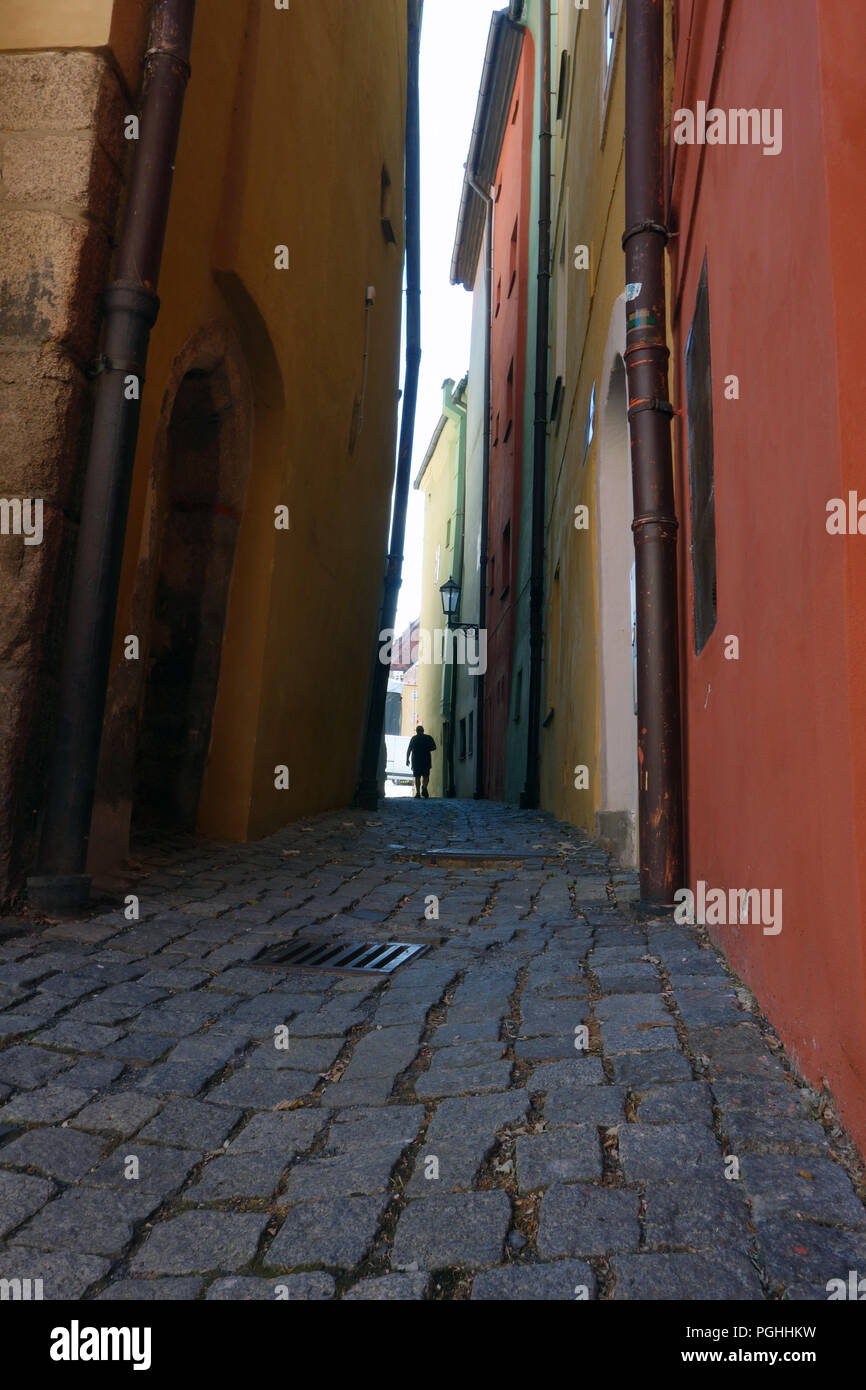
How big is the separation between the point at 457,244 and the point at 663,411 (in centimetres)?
2250

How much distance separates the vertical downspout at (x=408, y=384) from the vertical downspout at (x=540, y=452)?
1483 mm

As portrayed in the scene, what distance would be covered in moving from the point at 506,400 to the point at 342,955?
14608 mm

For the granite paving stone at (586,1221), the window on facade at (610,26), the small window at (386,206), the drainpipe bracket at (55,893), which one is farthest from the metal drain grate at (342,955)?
the small window at (386,206)

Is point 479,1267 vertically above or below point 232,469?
below

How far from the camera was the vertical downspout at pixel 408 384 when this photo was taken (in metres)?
10.8

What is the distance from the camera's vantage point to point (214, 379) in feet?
18.8

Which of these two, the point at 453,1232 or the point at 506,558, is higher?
the point at 506,558

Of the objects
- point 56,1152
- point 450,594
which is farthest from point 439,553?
point 56,1152

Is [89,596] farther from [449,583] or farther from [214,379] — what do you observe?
[449,583]

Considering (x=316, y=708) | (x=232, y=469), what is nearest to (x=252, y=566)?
(x=232, y=469)

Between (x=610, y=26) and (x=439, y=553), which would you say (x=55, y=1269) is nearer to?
(x=610, y=26)

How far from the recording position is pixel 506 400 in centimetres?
1703

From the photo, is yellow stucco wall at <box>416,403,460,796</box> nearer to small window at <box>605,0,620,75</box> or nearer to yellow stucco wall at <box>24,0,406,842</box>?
yellow stucco wall at <box>24,0,406,842</box>

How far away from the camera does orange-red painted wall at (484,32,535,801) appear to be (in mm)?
15328
